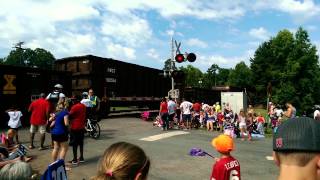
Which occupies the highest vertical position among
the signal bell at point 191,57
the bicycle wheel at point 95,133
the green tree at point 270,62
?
the green tree at point 270,62

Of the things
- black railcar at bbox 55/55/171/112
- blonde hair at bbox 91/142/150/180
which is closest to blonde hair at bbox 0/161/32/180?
blonde hair at bbox 91/142/150/180

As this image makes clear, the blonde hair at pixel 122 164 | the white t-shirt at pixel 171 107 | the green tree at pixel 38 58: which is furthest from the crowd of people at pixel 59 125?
the green tree at pixel 38 58

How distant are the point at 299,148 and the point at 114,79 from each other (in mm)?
25022

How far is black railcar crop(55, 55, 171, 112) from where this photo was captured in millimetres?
24828

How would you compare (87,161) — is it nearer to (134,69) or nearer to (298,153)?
(298,153)

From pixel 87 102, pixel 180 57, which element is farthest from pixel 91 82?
pixel 87 102

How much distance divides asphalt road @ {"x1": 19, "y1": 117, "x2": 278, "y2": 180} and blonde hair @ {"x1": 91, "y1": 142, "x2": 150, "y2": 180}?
26.4 feet

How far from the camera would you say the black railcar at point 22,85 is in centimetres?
1908

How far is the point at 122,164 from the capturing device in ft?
7.37

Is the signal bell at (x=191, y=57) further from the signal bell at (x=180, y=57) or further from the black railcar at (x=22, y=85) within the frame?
the black railcar at (x=22, y=85)

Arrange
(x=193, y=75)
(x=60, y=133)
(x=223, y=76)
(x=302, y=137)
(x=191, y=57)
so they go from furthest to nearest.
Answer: (x=223, y=76)
(x=193, y=75)
(x=191, y=57)
(x=60, y=133)
(x=302, y=137)

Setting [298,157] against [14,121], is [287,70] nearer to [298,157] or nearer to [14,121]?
[14,121]

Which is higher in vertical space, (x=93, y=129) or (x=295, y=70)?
(x=295, y=70)

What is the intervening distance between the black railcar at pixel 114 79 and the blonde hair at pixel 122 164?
22424 millimetres
